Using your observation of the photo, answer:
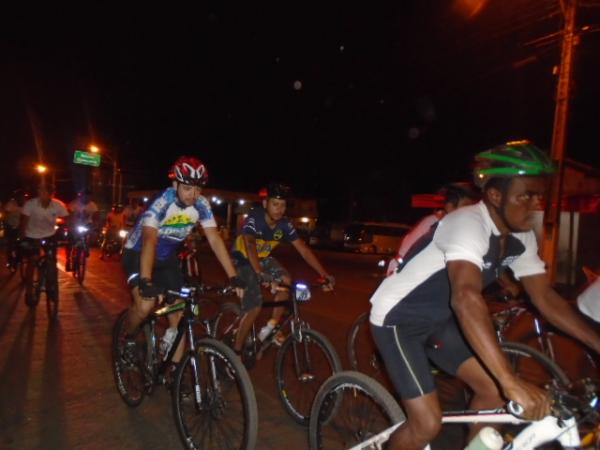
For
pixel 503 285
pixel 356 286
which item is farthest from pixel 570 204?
pixel 503 285

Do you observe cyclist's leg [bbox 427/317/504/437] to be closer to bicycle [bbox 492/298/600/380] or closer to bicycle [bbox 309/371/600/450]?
bicycle [bbox 309/371/600/450]

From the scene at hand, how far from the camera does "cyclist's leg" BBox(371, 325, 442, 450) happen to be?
8.17 feet

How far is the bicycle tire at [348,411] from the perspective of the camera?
2832 millimetres

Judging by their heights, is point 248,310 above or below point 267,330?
above

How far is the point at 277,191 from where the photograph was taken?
5.15 m

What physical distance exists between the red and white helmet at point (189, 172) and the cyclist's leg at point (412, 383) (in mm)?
2173

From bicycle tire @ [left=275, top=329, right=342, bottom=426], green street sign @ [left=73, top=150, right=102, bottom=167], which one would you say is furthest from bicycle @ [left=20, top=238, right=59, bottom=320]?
green street sign @ [left=73, top=150, right=102, bottom=167]

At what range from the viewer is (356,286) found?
42.9 feet

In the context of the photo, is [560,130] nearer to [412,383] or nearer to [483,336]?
[412,383]

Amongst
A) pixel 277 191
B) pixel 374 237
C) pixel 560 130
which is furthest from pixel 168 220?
pixel 374 237

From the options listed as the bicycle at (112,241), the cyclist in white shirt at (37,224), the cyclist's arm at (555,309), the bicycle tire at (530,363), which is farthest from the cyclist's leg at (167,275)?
the bicycle at (112,241)

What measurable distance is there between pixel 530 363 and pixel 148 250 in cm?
296

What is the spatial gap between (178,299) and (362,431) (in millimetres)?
1692

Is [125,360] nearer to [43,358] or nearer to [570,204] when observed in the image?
[43,358]
